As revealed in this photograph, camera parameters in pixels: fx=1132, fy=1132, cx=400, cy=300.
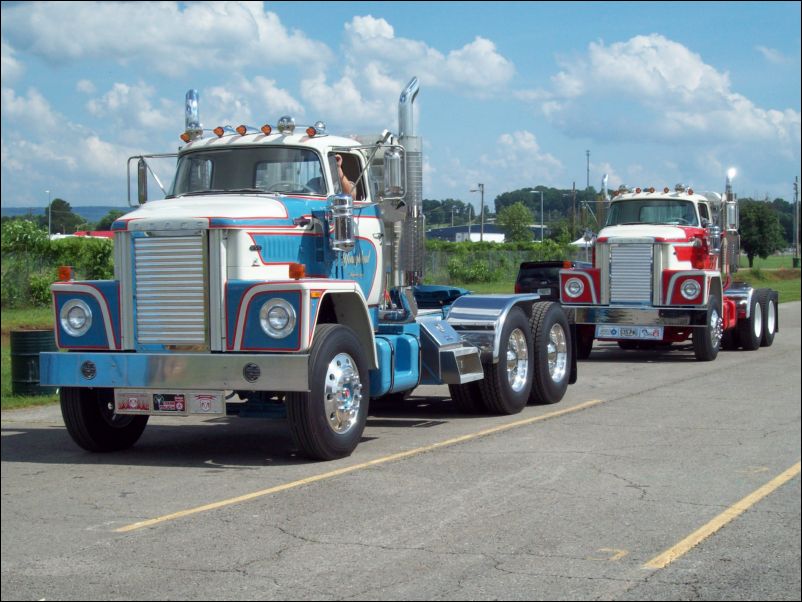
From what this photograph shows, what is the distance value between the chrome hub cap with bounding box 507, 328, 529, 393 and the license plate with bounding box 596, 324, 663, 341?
1.54m

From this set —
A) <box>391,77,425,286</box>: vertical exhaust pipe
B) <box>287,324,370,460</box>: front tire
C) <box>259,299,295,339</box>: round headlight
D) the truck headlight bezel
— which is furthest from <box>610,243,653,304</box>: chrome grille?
<box>259,299,295,339</box>: round headlight

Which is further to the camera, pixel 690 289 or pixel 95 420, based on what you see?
pixel 690 289

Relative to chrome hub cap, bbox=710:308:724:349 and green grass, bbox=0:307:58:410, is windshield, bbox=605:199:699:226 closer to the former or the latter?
chrome hub cap, bbox=710:308:724:349

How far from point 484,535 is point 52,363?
437 cm

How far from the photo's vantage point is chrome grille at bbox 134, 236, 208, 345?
8898 millimetres

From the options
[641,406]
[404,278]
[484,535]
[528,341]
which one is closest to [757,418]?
[641,406]

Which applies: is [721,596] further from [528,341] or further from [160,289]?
[528,341]

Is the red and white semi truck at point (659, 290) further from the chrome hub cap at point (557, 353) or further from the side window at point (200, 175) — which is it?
the side window at point (200, 175)

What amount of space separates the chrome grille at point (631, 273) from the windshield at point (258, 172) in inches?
188

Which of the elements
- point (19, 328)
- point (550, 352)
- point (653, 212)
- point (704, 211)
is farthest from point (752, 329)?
point (19, 328)

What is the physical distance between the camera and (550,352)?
1293 centimetres

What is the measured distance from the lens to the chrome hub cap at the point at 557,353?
42.4ft

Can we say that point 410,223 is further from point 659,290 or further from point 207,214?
point 659,290

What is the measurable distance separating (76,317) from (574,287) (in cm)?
623
